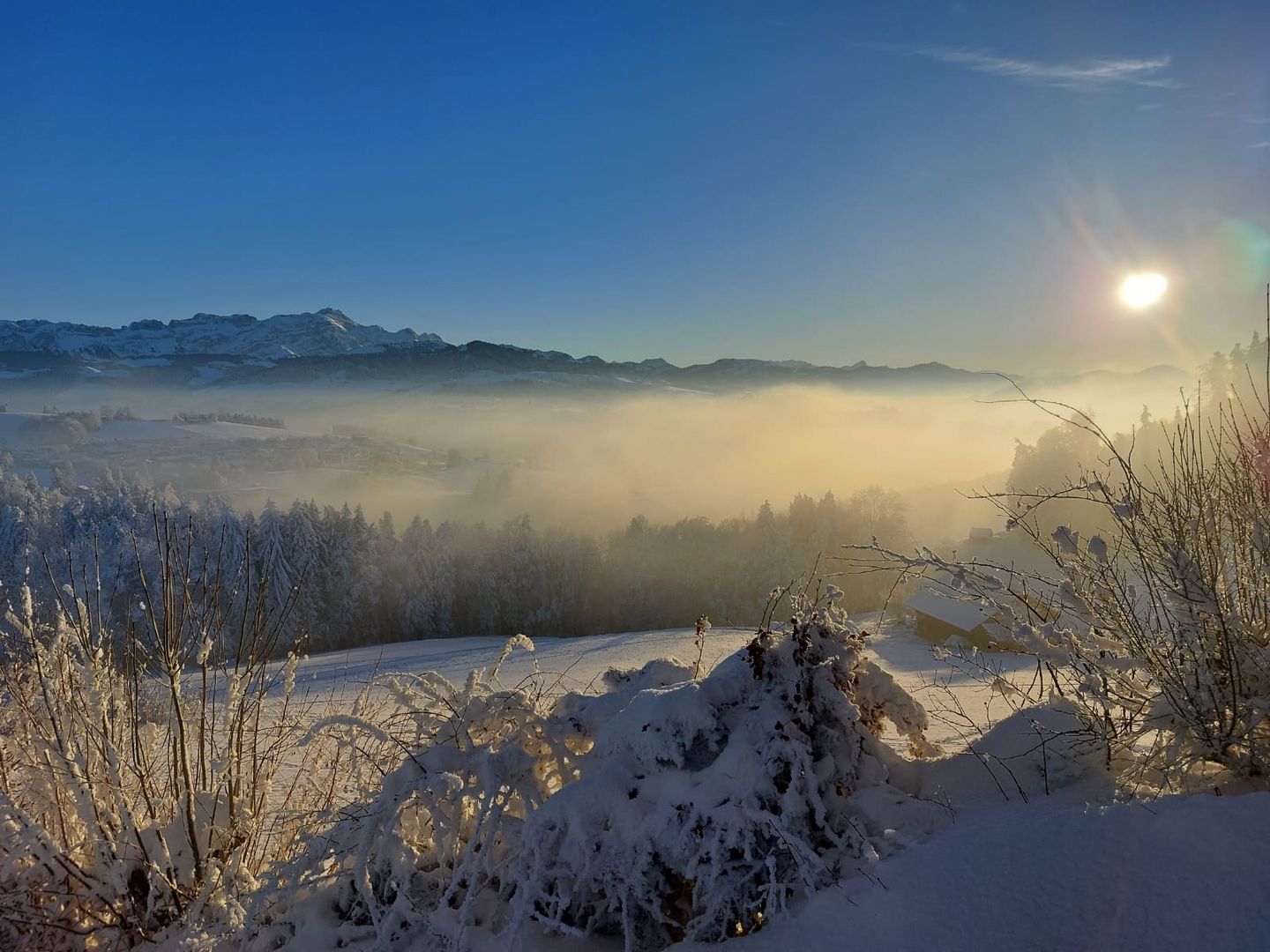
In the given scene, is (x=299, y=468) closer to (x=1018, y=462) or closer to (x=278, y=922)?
(x=1018, y=462)

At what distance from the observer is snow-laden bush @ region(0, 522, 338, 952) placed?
3650 millimetres

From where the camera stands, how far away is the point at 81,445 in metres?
120

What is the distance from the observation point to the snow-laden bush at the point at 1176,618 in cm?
282

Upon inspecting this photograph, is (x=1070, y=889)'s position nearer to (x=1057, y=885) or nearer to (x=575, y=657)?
(x=1057, y=885)

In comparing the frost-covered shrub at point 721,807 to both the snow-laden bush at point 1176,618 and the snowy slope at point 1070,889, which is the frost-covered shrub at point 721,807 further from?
the snow-laden bush at point 1176,618

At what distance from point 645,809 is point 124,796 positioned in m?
3.01

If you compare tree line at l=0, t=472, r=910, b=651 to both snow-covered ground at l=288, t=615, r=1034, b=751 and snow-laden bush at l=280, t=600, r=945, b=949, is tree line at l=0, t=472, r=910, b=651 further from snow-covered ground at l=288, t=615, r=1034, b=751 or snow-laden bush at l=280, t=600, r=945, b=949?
snow-laden bush at l=280, t=600, r=945, b=949

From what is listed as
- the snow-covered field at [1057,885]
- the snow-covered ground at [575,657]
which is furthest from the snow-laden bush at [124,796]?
the snow-covered ground at [575,657]

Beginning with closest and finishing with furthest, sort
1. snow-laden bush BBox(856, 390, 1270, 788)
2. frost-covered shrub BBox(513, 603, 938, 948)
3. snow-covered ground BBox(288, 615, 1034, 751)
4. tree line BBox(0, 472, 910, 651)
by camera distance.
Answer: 1. snow-laden bush BBox(856, 390, 1270, 788)
2. frost-covered shrub BBox(513, 603, 938, 948)
3. snow-covered ground BBox(288, 615, 1034, 751)
4. tree line BBox(0, 472, 910, 651)

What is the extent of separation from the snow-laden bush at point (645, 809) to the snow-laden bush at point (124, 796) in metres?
0.64

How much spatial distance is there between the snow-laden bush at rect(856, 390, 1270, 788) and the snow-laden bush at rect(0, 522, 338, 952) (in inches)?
153

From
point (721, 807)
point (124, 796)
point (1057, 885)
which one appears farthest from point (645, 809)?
point (124, 796)

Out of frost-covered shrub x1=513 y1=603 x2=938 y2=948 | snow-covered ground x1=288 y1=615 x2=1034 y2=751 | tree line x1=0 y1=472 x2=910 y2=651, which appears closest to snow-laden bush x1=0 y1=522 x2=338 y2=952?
frost-covered shrub x1=513 y1=603 x2=938 y2=948

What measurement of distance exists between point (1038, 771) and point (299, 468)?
126702mm
